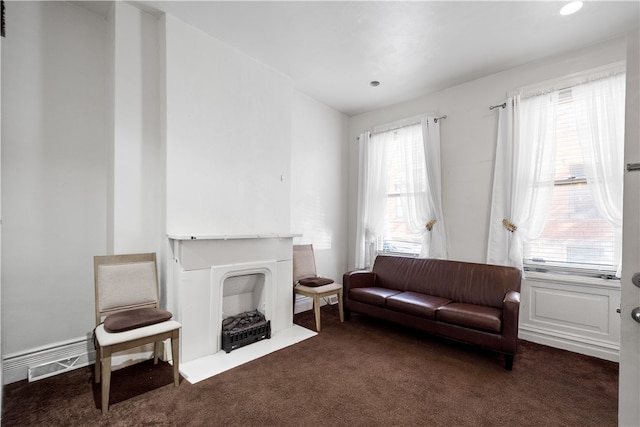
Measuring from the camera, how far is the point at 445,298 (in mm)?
3436

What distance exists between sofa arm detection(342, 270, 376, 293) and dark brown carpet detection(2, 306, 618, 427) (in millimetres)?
961

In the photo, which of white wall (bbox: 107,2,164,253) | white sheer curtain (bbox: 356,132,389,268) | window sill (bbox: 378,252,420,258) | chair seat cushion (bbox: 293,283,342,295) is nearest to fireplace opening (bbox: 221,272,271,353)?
chair seat cushion (bbox: 293,283,342,295)

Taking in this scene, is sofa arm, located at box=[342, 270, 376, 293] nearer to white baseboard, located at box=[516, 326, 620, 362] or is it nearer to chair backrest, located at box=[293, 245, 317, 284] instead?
chair backrest, located at box=[293, 245, 317, 284]

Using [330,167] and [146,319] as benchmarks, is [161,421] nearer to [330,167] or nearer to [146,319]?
[146,319]

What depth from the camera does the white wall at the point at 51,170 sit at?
2.30 m

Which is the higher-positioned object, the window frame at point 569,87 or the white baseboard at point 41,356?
the window frame at point 569,87

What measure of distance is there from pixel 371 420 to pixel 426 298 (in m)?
1.71

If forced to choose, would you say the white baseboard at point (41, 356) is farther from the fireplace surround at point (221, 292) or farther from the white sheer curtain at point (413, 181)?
the white sheer curtain at point (413, 181)

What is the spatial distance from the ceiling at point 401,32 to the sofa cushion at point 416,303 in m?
2.59

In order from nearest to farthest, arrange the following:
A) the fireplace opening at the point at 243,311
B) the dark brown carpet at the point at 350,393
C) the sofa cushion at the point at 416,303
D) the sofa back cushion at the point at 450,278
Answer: the dark brown carpet at the point at 350,393 < the fireplace opening at the point at 243,311 < the sofa cushion at the point at 416,303 < the sofa back cushion at the point at 450,278

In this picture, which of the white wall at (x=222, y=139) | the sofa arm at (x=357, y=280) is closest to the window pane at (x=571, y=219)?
the sofa arm at (x=357, y=280)

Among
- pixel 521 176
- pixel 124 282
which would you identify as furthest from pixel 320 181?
pixel 124 282

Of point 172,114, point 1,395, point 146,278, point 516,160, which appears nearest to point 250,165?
point 172,114

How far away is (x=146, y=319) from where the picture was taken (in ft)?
7.16
